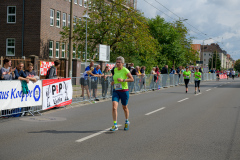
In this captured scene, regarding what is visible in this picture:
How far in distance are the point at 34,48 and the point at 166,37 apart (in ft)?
94.6

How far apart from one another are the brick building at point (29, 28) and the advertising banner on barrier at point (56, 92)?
2499 centimetres

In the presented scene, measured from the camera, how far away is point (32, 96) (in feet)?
41.2

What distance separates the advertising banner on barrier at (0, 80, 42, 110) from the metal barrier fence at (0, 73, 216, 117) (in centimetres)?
26

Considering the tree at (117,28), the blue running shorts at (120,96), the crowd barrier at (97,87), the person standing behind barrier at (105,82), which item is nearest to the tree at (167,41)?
the tree at (117,28)

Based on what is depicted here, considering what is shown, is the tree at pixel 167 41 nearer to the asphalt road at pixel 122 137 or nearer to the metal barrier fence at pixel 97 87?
the metal barrier fence at pixel 97 87

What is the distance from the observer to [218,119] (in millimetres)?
11734

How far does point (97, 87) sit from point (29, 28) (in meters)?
23.6

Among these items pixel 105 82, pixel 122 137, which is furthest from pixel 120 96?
pixel 105 82

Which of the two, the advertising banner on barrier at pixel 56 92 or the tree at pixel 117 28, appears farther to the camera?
the tree at pixel 117 28

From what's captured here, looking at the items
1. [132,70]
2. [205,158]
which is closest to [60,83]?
[205,158]

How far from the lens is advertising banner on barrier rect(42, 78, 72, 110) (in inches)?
522

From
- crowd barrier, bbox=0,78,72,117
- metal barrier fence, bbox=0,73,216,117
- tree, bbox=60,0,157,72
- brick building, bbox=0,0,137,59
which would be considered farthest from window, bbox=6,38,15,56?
crowd barrier, bbox=0,78,72,117

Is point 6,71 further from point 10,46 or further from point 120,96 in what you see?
point 10,46

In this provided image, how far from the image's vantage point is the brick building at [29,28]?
129ft
